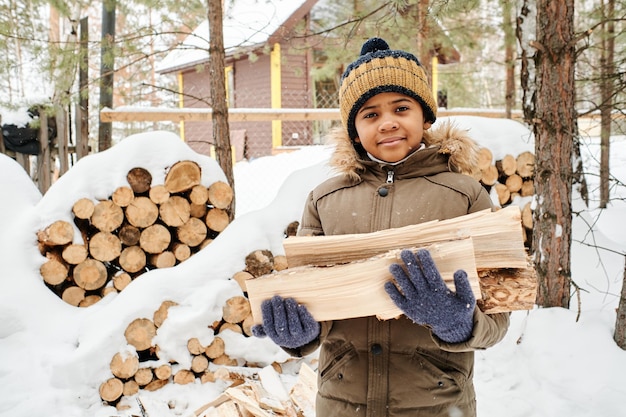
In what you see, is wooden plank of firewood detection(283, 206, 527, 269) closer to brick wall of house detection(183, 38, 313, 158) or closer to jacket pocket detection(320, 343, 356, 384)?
jacket pocket detection(320, 343, 356, 384)

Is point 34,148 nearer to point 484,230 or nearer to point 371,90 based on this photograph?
point 371,90

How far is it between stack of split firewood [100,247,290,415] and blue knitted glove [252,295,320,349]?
2.36 m

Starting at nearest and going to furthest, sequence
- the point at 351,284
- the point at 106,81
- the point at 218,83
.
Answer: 1. the point at 351,284
2. the point at 218,83
3. the point at 106,81

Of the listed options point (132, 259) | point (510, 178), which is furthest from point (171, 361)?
point (510, 178)

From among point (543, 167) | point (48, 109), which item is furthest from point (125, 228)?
point (543, 167)

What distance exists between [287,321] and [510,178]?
408cm

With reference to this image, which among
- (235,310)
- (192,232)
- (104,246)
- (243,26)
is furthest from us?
(243,26)

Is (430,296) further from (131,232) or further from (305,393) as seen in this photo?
(131,232)

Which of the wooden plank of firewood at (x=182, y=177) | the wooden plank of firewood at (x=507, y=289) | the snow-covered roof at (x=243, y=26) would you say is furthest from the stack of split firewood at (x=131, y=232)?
the wooden plank of firewood at (x=507, y=289)

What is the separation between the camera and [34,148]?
638 centimetres

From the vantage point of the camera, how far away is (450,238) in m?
1.10

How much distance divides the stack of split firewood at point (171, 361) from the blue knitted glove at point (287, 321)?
2357mm

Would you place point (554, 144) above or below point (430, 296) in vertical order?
above

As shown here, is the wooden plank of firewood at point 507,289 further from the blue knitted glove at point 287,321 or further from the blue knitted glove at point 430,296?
the blue knitted glove at point 287,321
